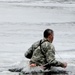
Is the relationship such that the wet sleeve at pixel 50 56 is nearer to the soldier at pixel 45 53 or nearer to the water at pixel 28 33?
the soldier at pixel 45 53

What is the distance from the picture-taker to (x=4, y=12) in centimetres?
3131

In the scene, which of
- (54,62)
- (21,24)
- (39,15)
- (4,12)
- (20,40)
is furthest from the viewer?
(4,12)

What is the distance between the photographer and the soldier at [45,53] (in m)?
8.06

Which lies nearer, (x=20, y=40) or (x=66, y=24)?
(x=20, y=40)

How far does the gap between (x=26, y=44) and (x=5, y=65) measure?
3939 millimetres

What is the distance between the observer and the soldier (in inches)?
317

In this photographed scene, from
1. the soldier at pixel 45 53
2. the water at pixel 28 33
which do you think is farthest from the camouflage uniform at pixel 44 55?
the water at pixel 28 33

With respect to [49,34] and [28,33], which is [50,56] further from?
[28,33]

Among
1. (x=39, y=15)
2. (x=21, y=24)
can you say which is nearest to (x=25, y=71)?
(x=21, y=24)

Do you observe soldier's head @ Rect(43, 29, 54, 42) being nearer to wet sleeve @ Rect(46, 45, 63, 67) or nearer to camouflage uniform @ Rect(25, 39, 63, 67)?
camouflage uniform @ Rect(25, 39, 63, 67)

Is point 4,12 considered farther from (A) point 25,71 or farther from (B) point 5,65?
(A) point 25,71

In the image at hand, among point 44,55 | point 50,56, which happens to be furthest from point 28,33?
point 50,56

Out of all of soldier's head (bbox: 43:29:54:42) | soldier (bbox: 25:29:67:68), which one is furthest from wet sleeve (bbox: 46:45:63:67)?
soldier's head (bbox: 43:29:54:42)

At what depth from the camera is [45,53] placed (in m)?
8.16
